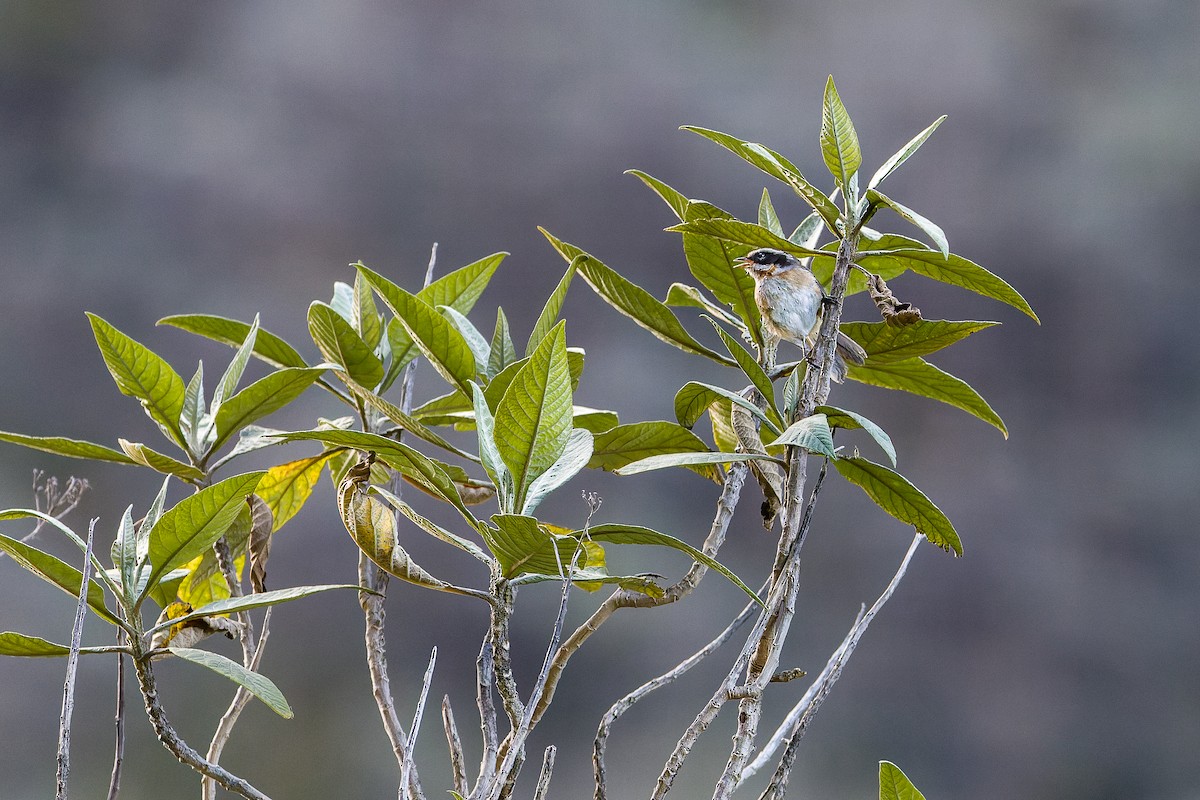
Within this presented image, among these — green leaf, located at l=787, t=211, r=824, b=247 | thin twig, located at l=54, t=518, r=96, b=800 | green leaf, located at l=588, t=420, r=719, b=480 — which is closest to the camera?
thin twig, located at l=54, t=518, r=96, b=800

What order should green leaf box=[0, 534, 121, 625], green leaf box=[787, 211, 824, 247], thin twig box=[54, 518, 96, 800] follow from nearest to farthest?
thin twig box=[54, 518, 96, 800], green leaf box=[0, 534, 121, 625], green leaf box=[787, 211, 824, 247]

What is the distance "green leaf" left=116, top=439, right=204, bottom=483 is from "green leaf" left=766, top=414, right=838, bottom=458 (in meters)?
0.38

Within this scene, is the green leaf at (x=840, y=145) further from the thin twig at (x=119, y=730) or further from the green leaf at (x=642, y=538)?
the thin twig at (x=119, y=730)

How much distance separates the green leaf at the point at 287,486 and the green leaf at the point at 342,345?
0.31 ft

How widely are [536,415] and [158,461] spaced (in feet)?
0.87

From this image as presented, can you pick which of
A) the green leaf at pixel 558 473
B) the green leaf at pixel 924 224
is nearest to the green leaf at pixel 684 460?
the green leaf at pixel 558 473

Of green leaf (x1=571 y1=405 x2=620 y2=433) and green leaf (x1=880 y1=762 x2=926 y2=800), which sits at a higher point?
green leaf (x1=571 y1=405 x2=620 y2=433)

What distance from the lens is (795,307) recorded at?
615 mm

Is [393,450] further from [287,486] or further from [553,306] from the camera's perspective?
[287,486]

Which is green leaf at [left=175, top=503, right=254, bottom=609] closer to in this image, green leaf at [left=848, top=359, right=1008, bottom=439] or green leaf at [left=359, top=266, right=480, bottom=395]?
green leaf at [left=359, top=266, right=480, bottom=395]

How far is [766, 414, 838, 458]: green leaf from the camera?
45 centimetres

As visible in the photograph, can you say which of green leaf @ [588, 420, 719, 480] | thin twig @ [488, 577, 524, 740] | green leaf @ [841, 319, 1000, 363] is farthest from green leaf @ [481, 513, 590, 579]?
green leaf @ [841, 319, 1000, 363]

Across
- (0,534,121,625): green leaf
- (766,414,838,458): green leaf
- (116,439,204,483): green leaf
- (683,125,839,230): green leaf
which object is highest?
(683,125,839,230): green leaf

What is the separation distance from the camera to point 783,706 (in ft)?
8.52
